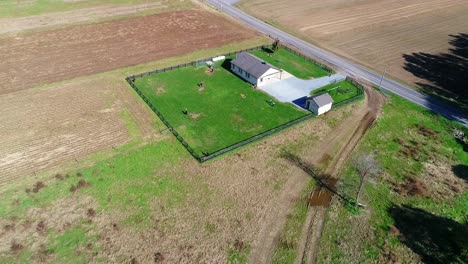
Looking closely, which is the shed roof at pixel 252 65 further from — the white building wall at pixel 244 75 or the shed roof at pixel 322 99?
the shed roof at pixel 322 99

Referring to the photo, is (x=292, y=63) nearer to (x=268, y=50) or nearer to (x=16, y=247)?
(x=268, y=50)

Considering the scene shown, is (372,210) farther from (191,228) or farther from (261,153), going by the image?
(191,228)

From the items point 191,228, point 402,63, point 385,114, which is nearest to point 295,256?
point 191,228

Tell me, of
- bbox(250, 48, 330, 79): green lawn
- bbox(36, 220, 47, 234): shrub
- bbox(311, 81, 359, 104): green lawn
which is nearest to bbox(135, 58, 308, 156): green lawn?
bbox(311, 81, 359, 104): green lawn

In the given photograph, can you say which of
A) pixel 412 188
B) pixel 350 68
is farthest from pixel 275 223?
pixel 350 68

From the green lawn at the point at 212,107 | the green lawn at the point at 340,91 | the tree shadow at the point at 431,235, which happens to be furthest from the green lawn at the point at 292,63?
the tree shadow at the point at 431,235

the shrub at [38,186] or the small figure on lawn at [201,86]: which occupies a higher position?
the small figure on lawn at [201,86]
